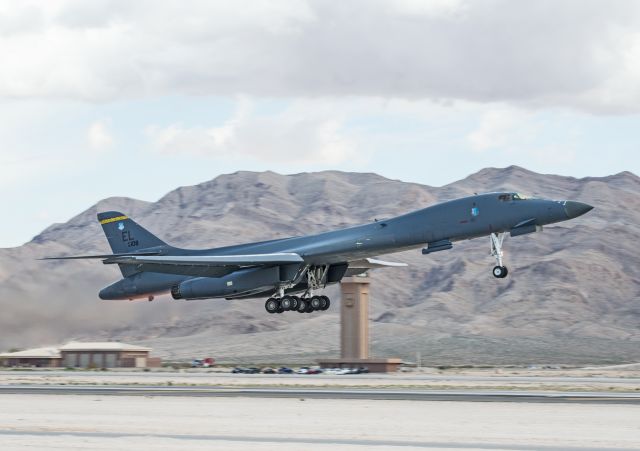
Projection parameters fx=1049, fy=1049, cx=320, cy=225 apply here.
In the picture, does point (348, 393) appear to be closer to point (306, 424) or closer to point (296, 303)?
point (296, 303)

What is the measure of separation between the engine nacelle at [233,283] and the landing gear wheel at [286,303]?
0.92m

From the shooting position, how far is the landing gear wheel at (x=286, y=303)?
53281 millimetres

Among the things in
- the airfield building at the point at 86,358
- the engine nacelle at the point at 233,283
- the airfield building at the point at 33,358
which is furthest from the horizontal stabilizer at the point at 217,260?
the airfield building at the point at 33,358

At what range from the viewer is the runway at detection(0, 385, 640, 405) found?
38.5 meters

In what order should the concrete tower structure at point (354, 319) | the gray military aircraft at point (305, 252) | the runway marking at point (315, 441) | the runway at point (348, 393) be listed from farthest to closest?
the concrete tower structure at point (354, 319) → the gray military aircraft at point (305, 252) → the runway at point (348, 393) → the runway marking at point (315, 441)

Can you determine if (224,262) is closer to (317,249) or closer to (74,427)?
(317,249)

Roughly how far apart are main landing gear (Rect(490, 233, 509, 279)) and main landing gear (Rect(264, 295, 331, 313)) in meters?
10.1

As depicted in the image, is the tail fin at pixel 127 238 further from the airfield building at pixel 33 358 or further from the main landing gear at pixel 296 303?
the airfield building at pixel 33 358

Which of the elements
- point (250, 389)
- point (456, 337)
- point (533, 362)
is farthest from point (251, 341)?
point (250, 389)

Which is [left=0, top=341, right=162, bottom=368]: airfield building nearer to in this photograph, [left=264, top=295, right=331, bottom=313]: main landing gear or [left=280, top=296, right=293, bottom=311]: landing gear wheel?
[left=264, top=295, right=331, bottom=313]: main landing gear

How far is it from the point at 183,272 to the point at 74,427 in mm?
27956

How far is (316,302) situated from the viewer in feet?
176

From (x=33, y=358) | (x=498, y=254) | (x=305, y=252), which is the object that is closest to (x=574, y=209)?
(x=498, y=254)

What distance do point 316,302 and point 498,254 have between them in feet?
37.4
